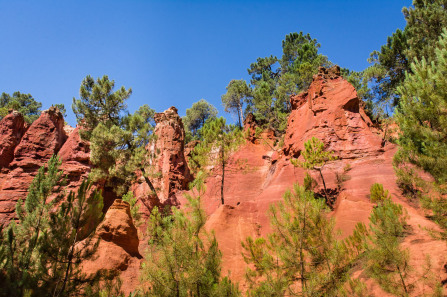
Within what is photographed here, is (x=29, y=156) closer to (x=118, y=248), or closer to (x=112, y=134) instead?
(x=112, y=134)

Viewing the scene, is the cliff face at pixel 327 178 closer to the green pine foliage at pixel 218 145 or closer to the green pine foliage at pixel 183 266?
the green pine foliage at pixel 218 145

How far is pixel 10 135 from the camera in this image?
22.1m

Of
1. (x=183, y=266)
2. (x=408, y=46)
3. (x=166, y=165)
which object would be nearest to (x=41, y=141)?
(x=166, y=165)

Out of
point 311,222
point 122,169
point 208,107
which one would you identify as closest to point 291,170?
point 311,222

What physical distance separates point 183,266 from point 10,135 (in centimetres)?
2131

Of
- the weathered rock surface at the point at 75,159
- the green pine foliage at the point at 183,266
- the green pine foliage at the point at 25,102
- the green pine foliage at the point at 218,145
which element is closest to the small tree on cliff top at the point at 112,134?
the weathered rock surface at the point at 75,159

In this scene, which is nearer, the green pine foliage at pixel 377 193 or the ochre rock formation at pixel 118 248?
the ochre rock formation at pixel 118 248

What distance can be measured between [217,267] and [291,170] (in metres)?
11.9

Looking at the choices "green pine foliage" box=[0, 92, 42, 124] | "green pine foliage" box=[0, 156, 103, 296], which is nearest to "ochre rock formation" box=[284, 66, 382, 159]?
"green pine foliage" box=[0, 156, 103, 296]

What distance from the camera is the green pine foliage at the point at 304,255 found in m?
7.93

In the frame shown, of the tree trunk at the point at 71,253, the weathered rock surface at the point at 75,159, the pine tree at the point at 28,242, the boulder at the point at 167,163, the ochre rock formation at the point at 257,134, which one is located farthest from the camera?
the ochre rock formation at the point at 257,134

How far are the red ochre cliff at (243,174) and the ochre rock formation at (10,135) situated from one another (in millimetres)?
63

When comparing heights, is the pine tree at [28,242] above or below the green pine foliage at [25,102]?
below

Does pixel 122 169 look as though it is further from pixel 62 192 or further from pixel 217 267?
pixel 217 267
